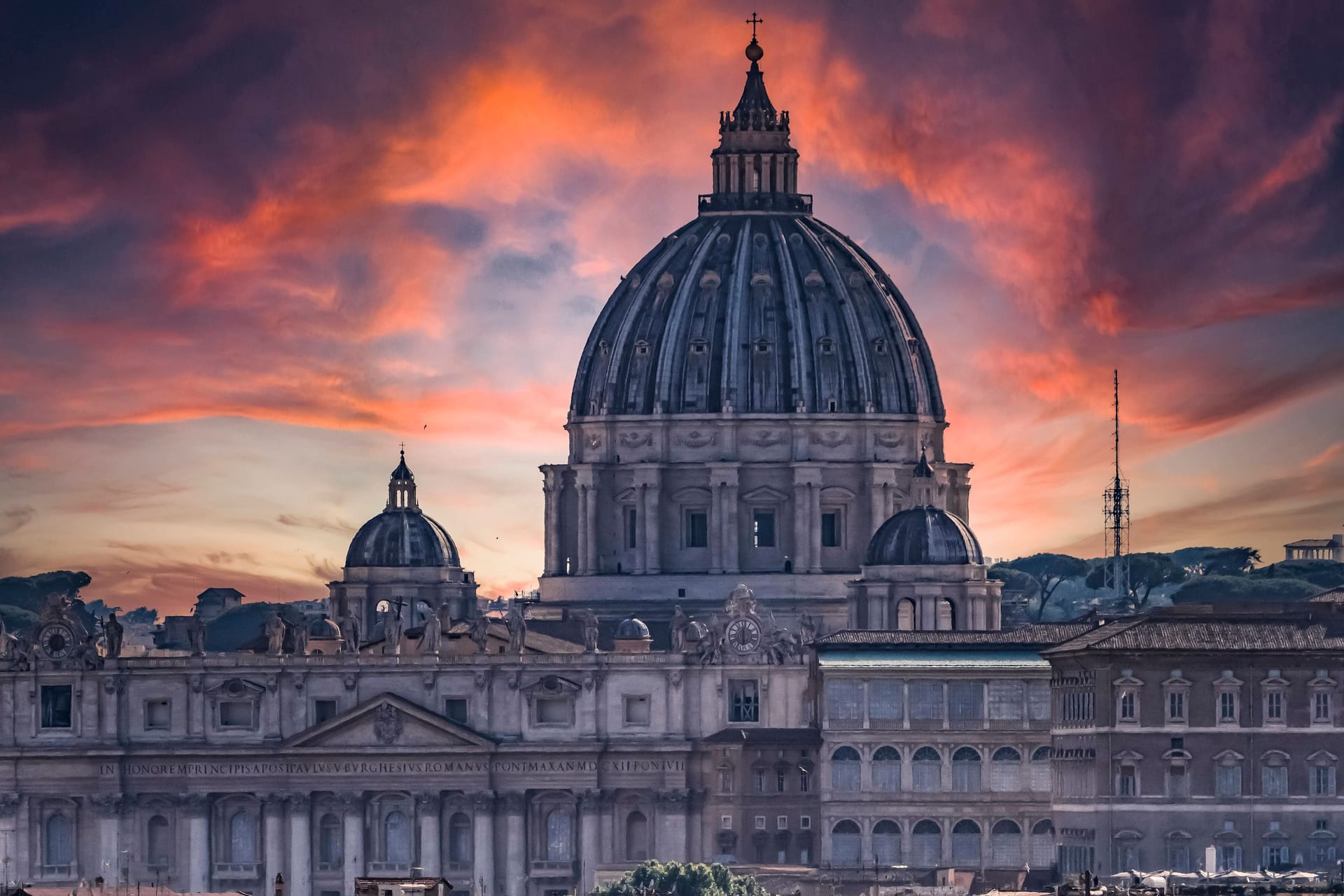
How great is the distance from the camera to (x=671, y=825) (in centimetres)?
18625

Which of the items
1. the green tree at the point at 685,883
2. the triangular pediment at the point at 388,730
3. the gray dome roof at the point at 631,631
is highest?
the gray dome roof at the point at 631,631

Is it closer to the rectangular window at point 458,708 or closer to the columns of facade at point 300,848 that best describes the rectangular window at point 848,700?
the rectangular window at point 458,708

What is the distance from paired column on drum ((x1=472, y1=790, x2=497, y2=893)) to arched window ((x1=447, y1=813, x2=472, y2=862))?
0.96 feet

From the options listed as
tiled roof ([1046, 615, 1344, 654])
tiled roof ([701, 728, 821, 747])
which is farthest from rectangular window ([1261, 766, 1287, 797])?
tiled roof ([701, 728, 821, 747])

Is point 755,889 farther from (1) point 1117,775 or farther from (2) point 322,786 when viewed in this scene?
(2) point 322,786

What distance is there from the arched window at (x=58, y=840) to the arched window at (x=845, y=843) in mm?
32049

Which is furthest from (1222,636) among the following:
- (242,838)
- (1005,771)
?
(242,838)

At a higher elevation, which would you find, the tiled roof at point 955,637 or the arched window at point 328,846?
the tiled roof at point 955,637

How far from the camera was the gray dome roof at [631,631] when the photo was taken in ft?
646

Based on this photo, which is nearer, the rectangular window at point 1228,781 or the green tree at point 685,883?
the green tree at point 685,883

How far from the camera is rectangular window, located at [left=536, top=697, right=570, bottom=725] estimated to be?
190250mm

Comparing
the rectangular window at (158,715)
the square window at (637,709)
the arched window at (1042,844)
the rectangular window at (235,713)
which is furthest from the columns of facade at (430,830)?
the arched window at (1042,844)

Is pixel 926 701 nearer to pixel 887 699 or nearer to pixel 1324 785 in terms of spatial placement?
pixel 887 699

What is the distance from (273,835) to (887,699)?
27235mm
